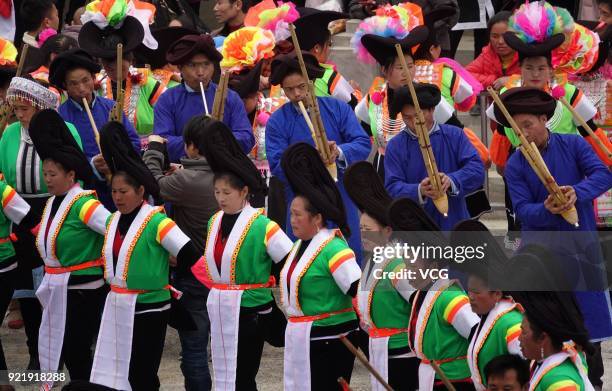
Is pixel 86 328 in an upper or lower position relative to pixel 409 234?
lower

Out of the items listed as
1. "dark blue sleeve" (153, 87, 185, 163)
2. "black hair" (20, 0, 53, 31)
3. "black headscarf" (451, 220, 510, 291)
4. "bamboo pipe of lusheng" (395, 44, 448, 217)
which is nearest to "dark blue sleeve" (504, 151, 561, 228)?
"bamboo pipe of lusheng" (395, 44, 448, 217)

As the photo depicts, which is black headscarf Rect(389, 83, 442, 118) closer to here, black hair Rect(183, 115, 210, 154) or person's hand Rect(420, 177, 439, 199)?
person's hand Rect(420, 177, 439, 199)

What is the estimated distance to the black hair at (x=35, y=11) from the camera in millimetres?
12969

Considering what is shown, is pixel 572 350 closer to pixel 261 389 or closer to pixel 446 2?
pixel 261 389

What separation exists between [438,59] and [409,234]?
341cm

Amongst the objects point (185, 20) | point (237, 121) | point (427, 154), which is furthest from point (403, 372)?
point (185, 20)

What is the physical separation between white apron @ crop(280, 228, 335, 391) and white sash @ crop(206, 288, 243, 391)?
1.38ft

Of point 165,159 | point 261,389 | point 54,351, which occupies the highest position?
point 165,159

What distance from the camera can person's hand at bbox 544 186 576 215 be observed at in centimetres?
883

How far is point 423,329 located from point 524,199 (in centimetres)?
160

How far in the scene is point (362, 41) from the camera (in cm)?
1039

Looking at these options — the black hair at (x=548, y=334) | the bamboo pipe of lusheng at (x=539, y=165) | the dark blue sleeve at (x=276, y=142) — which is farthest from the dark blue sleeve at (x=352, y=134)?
the black hair at (x=548, y=334)

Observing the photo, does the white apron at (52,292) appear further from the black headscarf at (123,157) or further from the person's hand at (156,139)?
the person's hand at (156,139)

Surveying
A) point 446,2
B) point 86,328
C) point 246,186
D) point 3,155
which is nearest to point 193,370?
point 86,328
